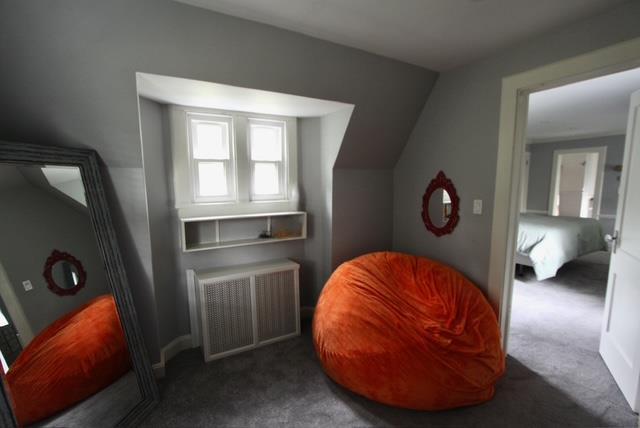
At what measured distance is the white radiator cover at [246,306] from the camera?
2279mm

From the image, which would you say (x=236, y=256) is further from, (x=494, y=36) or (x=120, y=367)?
(x=494, y=36)

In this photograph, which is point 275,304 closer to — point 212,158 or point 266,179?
point 266,179

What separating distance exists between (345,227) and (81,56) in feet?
7.40

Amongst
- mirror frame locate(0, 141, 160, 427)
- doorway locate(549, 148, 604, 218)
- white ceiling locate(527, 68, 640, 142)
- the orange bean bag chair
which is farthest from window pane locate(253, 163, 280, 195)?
doorway locate(549, 148, 604, 218)

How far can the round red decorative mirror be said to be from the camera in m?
Answer: 1.44

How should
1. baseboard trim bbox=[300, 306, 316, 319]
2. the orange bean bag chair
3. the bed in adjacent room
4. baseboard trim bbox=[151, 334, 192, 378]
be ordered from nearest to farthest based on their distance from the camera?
the orange bean bag chair → baseboard trim bbox=[151, 334, 192, 378] → baseboard trim bbox=[300, 306, 316, 319] → the bed in adjacent room

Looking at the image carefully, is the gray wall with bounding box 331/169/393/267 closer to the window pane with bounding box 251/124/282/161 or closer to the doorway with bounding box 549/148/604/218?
the window pane with bounding box 251/124/282/161

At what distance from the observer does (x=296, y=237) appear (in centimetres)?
279

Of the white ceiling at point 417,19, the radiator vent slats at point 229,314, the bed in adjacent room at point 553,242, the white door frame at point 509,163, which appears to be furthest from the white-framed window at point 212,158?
the bed in adjacent room at point 553,242

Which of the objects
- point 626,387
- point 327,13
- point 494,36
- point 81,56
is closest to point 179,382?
point 81,56

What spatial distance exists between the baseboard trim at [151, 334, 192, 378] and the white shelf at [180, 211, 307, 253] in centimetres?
81

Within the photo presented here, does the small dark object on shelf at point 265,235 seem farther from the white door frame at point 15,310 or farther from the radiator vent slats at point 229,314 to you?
the white door frame at point 15,310

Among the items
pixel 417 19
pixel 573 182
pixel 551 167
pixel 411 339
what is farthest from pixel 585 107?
pixel 411 339

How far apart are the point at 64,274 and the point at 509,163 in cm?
287
